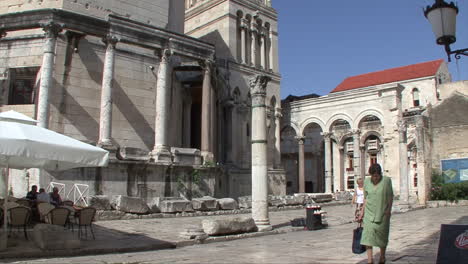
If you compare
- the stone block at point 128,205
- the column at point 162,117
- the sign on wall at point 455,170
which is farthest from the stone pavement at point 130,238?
the sign on wall at point 455,170

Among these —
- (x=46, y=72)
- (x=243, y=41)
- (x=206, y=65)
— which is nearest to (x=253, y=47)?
(x=243, y=41)

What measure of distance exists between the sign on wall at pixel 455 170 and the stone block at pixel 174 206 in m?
20.4

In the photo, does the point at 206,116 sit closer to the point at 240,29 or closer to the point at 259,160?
the point at 259,160

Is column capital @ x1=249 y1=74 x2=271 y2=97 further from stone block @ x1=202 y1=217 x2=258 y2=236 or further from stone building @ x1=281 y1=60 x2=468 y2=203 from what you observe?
stone building @ x1=281 y1=60 x2=468 y2=203

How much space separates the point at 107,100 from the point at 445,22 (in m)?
16.6

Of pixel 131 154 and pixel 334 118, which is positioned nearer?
pixel 131 154

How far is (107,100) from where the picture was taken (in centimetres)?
2006

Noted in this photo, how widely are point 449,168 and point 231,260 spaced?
26.8 meters

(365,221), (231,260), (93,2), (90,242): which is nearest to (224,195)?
(93,2)

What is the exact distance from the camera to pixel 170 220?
15625 mm

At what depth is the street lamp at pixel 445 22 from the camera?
20.5ft

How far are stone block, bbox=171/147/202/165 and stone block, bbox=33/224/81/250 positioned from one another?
39.7 ft

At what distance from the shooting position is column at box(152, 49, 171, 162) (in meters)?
20.8

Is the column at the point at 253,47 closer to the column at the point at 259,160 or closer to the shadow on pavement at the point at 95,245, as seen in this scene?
the column at the point at 259,160
